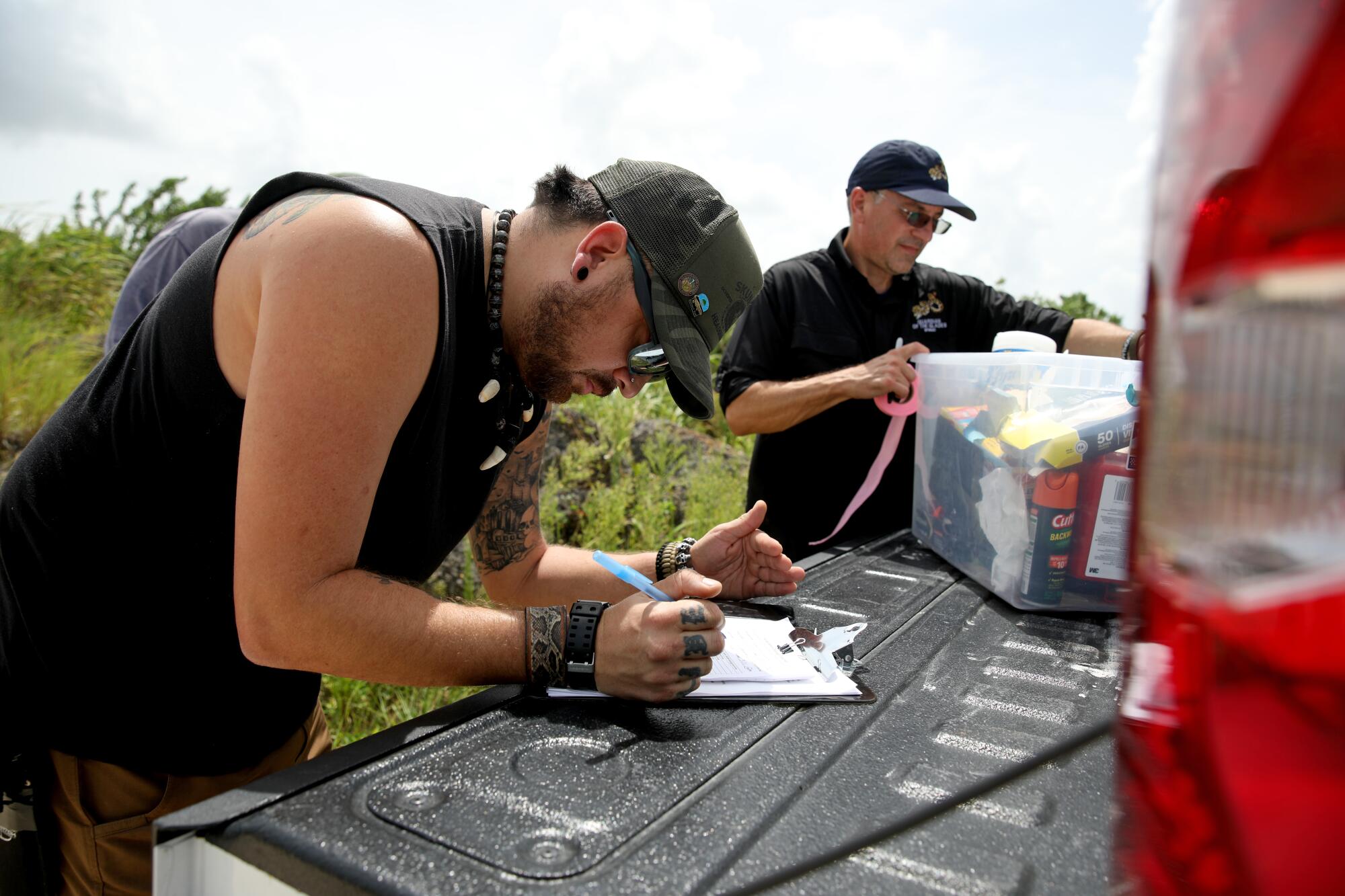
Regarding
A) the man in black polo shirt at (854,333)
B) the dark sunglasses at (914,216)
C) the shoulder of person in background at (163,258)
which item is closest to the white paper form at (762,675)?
the man in black polo shirt at (854,333)

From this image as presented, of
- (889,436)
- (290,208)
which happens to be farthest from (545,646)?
(889,436)

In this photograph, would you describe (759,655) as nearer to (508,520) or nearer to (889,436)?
(508,520)

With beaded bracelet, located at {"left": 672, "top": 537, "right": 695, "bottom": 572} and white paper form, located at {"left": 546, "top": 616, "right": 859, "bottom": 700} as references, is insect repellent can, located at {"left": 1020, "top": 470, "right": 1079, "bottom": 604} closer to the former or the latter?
white paper form, located at {"left": 546, "top": 616, "right": 859, "bottom": 700}

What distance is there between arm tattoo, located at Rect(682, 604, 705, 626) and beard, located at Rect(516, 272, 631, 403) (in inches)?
21.0

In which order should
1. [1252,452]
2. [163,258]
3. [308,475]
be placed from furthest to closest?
[163,258]
[308,475]
[1252,452]

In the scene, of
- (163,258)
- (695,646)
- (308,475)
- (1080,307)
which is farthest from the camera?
(1080,307)

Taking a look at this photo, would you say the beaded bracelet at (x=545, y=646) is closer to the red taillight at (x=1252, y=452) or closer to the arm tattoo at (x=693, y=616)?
the arm tattoo at (x=693, y=616)

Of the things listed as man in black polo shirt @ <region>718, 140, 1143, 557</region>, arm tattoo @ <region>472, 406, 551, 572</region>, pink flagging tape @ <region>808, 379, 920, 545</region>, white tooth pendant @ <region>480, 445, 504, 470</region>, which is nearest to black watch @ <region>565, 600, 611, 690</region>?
white tooth pendant @ <region>480, 445, 504, 470</region>

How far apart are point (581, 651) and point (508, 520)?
2.21 feet

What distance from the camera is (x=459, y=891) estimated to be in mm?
687

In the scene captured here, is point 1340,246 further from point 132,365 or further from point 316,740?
point 316,740

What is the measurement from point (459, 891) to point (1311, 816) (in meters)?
0.59

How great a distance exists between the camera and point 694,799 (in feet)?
2.74

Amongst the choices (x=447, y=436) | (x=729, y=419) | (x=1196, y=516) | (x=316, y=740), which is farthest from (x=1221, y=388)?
(x=729, y=419)
